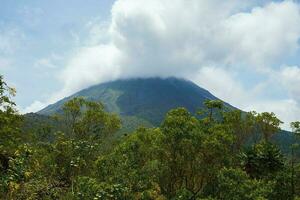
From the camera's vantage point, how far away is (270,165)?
4588 cm

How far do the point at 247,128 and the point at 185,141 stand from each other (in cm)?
3746

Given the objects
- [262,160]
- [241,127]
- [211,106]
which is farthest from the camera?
[241,127]

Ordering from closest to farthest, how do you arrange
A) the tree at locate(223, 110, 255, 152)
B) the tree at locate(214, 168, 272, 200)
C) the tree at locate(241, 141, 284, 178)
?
the tree at locate(214, 168, 272, 200) < the tree at locate(241, 141, 284, 178) < the tree at locate(223, 110, 255, 152)

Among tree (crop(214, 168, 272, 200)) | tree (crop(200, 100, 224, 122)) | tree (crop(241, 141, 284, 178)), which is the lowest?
tree (crop(214, 168, 272, 200))

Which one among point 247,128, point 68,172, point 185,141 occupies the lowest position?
point 68,172

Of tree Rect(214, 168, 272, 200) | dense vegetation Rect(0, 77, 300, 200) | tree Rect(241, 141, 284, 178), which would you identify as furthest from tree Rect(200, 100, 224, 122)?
tree Rect(241, 141, 284, 178)

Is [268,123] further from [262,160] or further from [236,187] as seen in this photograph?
[236,187]

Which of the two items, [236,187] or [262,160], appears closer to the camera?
[236,187]

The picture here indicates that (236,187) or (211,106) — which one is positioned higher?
(211,106)

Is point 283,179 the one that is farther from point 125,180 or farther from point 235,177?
point 125,180

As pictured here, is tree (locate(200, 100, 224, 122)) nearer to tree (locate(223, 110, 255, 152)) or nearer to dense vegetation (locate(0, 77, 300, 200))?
dense vegetation (locate(0, 77, 300, 200))

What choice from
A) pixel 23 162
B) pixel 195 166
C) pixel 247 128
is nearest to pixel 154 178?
pixel 195 166

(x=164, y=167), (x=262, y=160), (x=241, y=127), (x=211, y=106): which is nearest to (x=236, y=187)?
(x=164, y=167)

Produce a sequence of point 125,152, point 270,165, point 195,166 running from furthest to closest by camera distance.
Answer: point 270,165
point 125,152
point 195,166
